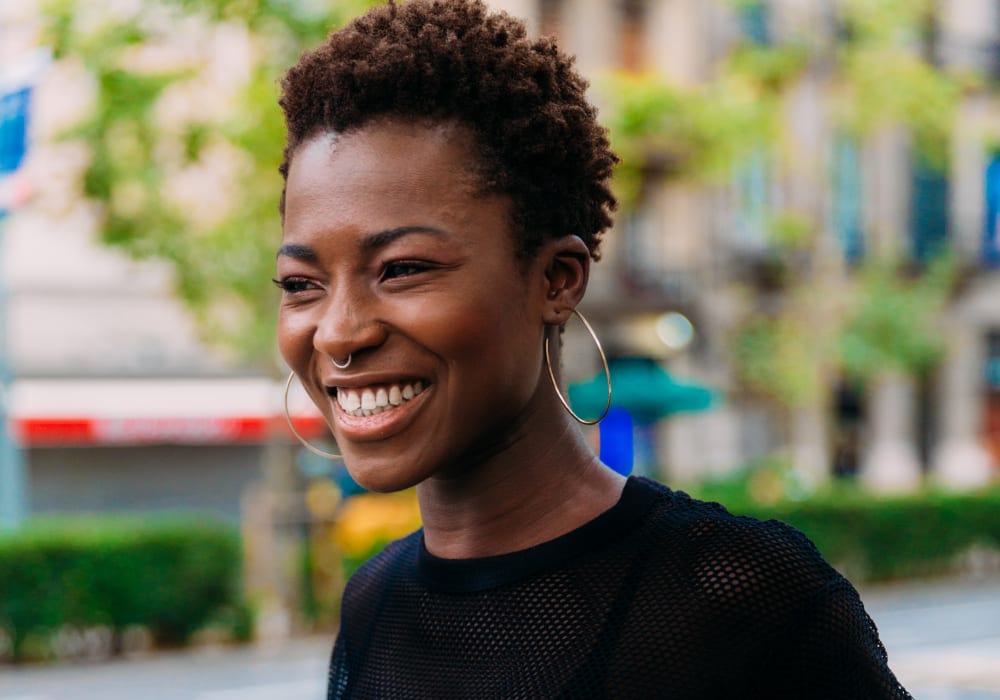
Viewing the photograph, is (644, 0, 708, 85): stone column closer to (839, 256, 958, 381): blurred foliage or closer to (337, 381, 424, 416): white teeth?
(839, 256, 958, 381): blurred foliage

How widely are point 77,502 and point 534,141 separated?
2063cm

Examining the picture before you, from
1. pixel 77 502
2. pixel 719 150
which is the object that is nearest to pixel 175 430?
pixel 77 502

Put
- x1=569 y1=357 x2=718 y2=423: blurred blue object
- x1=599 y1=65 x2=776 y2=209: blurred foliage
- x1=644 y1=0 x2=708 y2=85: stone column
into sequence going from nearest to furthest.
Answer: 1. x1=569 y1=357 x2=718 y2=423: blurred blue object
2. x1=599 y1=65 x2=776 y2=209: blurred foliage
3. x1=644 y1=0 x2=708 y2=85: stone column

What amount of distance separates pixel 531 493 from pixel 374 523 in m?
12.1

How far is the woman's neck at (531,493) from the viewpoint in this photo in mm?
1588

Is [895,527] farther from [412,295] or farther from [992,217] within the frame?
[412,295]

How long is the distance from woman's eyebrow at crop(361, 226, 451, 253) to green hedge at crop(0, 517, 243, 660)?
11.7 meters

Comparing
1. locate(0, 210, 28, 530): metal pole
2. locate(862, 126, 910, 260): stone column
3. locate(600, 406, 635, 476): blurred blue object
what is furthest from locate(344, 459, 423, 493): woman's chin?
locate(862, 126, 910, 260): stone column

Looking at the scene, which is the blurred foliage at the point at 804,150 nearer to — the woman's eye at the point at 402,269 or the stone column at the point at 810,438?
the stone column at the point at 810,438

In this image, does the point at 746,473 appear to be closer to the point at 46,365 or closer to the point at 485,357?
the point at 46,365

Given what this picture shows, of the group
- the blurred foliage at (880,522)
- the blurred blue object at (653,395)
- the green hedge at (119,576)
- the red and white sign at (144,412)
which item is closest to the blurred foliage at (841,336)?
the blurred foliage at (880,522)

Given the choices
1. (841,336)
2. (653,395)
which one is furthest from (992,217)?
(653,395)

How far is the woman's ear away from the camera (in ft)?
5.03

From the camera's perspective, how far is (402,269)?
146cm
